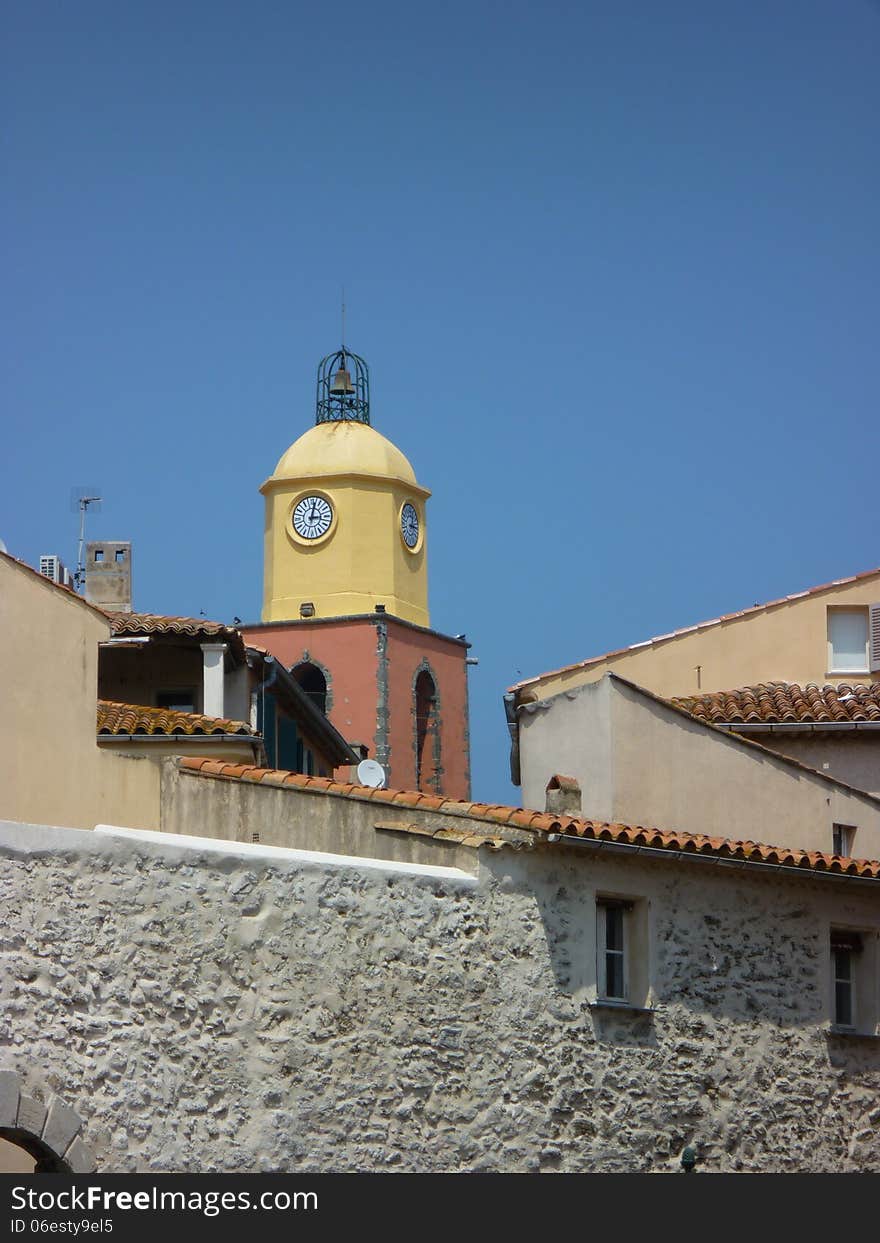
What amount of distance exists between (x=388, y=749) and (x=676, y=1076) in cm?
3901

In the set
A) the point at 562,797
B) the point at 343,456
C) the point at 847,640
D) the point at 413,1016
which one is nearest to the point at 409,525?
the point at 343,456

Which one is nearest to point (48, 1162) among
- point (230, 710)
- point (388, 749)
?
point (230, 710)

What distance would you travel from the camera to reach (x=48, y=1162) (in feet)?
55.9

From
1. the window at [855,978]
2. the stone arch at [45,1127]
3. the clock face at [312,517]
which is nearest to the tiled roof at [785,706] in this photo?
the window at [855,978]

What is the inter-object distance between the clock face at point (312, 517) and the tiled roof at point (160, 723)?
1389 inches

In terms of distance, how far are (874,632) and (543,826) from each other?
13.6 meters

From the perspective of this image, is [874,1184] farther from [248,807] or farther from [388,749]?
[388,749]

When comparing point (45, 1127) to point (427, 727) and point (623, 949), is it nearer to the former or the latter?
point (623, 949)

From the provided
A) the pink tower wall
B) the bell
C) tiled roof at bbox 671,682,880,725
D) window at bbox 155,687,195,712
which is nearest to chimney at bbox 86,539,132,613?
window at bbox 155,687,195,712

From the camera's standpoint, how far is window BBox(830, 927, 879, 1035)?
2386 centimetres

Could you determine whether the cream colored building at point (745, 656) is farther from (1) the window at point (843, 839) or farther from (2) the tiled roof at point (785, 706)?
(1) the window at point (843, 839)

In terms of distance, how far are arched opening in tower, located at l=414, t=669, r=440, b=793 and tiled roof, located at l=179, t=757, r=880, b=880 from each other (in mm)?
40008

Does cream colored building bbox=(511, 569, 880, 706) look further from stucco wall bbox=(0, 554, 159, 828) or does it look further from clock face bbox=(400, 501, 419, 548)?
clock face bbox=(400, 501, 419, 548)

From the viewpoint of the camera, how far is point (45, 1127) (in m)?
16.8
